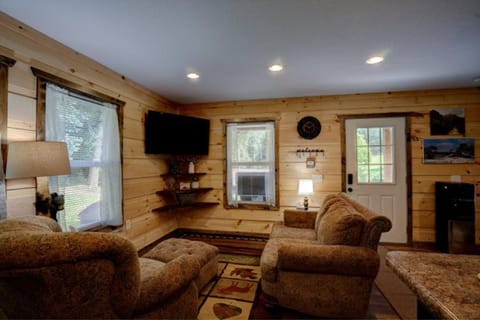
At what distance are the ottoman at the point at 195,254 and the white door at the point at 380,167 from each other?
8.36 feet

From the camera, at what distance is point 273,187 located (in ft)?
13.1

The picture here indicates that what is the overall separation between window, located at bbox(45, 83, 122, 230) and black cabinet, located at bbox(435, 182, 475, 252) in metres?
4.46

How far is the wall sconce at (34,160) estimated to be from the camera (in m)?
1.56

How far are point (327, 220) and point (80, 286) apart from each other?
6.43 feet

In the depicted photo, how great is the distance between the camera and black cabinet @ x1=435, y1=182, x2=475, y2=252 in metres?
3.11

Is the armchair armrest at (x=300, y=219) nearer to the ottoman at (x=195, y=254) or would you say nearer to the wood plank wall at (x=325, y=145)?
the wood plank wall at (x=325, y=145)

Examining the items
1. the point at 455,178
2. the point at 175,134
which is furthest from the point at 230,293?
the point at 455,178

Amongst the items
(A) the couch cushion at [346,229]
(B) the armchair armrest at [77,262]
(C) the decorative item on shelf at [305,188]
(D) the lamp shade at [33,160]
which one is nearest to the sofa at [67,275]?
(B) the armchair armrest at [77,262]

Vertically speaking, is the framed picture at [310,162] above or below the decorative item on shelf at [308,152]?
below

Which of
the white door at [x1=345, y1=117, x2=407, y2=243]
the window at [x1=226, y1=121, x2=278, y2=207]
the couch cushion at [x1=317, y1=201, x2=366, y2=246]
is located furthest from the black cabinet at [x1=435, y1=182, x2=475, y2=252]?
the window at [x1=226, y1=121, x2=278, y2=207]

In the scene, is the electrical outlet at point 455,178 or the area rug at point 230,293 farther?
the electrical outlet at point 455,178

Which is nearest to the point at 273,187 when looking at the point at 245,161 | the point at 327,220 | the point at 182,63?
the point at 245,161

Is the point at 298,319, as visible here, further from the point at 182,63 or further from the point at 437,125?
the point at 437,125

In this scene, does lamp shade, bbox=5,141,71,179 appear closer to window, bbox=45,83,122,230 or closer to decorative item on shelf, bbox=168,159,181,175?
window, bbox=45,83,122,230
